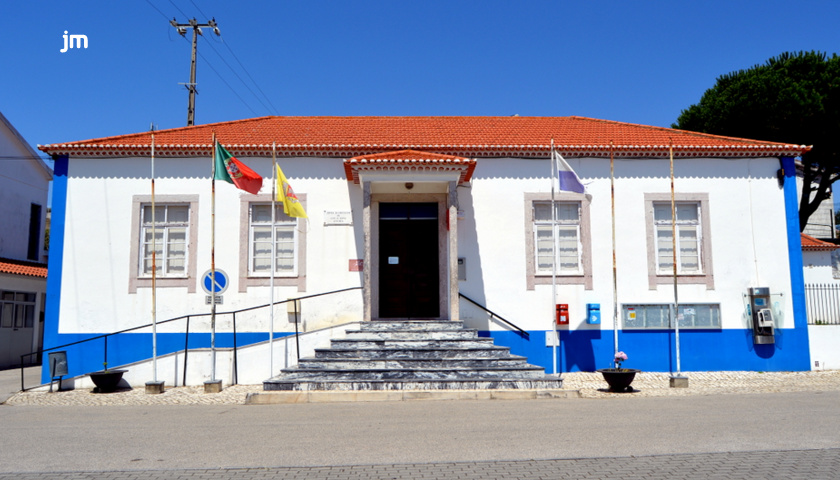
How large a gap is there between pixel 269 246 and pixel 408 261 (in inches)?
117

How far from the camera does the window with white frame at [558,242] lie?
13891mm

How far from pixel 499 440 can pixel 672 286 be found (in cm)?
832

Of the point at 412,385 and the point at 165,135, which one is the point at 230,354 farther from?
the point at 165,135

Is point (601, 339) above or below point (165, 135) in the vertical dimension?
below

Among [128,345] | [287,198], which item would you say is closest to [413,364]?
[287,198]

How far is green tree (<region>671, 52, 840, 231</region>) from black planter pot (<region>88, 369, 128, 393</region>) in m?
21.2

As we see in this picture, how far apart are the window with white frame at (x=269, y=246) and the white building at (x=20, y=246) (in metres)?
7.86

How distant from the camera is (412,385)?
34.8 feet

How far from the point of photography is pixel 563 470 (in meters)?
5.51

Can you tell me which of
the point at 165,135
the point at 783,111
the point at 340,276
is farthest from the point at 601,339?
the point at 783,111

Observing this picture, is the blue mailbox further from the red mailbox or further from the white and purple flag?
the white and purple flag

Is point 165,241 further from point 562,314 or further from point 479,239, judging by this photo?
point 562,314

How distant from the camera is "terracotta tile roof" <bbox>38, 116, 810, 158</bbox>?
13.8 metres

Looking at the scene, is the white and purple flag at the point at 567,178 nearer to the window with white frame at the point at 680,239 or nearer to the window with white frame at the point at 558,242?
the window with white frame at the point at 558,242
